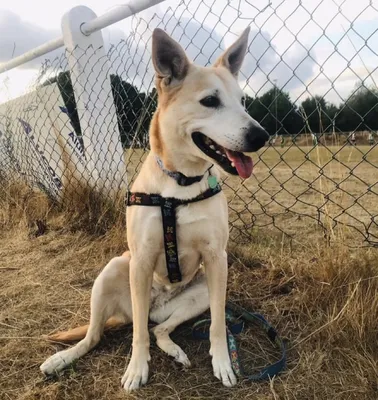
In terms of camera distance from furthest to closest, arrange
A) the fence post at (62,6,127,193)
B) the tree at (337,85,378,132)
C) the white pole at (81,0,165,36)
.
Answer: the fence post at (62,6,127,193) < the white pole at (81,0,165,36) < the tree at (337,85,378,132)

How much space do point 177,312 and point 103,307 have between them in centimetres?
34

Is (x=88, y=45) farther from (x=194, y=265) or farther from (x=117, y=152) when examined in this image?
(x=194, y=265)

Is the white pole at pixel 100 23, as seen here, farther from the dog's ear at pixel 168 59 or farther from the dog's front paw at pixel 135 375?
the dog's front paw at pixel 135 375

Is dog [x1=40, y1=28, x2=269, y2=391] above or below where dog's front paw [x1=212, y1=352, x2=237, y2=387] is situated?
above

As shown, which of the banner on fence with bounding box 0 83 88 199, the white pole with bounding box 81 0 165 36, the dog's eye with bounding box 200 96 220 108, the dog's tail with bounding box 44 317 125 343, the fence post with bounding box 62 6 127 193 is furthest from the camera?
the banner on fence with bounding box 0 83 88 199

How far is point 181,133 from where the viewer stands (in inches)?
66.4

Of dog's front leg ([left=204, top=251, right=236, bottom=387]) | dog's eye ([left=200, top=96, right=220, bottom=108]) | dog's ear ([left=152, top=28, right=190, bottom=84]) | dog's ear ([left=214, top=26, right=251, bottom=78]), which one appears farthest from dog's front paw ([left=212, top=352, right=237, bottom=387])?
dog's ear ([left=214, top=26, right=251, bottom=78])

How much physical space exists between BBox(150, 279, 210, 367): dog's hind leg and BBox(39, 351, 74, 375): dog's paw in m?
0.39

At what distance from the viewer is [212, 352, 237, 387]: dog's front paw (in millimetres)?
1580

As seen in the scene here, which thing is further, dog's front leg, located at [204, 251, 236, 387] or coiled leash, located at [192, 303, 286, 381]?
dog's front leg, located at [204, 251, 236, 387]

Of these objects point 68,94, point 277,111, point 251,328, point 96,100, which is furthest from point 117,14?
point 251,328

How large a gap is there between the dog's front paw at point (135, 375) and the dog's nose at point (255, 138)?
0.95 metres

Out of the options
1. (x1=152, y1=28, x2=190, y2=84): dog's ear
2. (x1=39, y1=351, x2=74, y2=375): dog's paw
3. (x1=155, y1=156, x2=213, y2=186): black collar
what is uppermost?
(x1=152, y1=28, x2=190, y2=84): dog's ear

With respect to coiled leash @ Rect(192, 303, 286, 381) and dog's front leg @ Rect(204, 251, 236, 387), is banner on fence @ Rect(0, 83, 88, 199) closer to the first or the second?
coiled leash @ Rect(192, 303, 286, 381)
